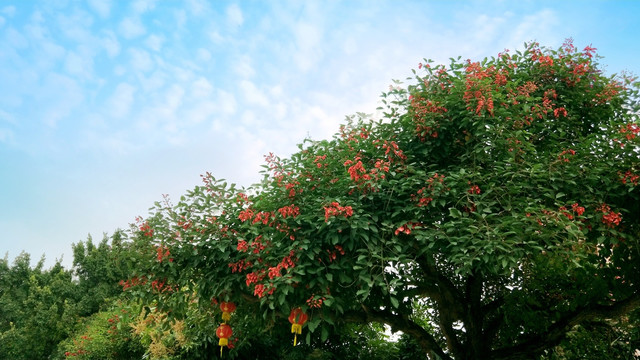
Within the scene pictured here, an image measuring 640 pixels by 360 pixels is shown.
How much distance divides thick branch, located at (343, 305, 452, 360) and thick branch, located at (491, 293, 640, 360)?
38.5 inches

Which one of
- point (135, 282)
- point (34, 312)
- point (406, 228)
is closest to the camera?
point (406, 228)

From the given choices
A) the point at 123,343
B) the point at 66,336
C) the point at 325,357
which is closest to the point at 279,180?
the point at 325,357

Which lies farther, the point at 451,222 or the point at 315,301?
the point at 315,301

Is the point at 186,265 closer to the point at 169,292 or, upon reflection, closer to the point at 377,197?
the point at 169,292

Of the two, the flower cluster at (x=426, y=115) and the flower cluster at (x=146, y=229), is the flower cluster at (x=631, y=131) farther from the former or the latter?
the flower cluster at (x=146, y=229)

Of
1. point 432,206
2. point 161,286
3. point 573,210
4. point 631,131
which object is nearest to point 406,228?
point 432,206

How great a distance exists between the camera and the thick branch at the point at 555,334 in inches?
274

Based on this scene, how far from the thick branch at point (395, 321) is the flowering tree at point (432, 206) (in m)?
0.03

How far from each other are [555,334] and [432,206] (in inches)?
148

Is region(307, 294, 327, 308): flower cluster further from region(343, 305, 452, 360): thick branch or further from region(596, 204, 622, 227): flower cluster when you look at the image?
region(596, 204, 622, 227): flower cluster

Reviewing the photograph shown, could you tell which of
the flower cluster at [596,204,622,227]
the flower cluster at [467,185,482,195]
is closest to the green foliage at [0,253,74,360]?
the flower cluster at [467,185,482,195]

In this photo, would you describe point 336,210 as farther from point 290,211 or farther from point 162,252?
point 162,252

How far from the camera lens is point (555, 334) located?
741 centimetres

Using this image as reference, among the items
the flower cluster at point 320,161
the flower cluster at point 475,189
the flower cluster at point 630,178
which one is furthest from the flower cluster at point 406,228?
the flower cluster at point 630,178
